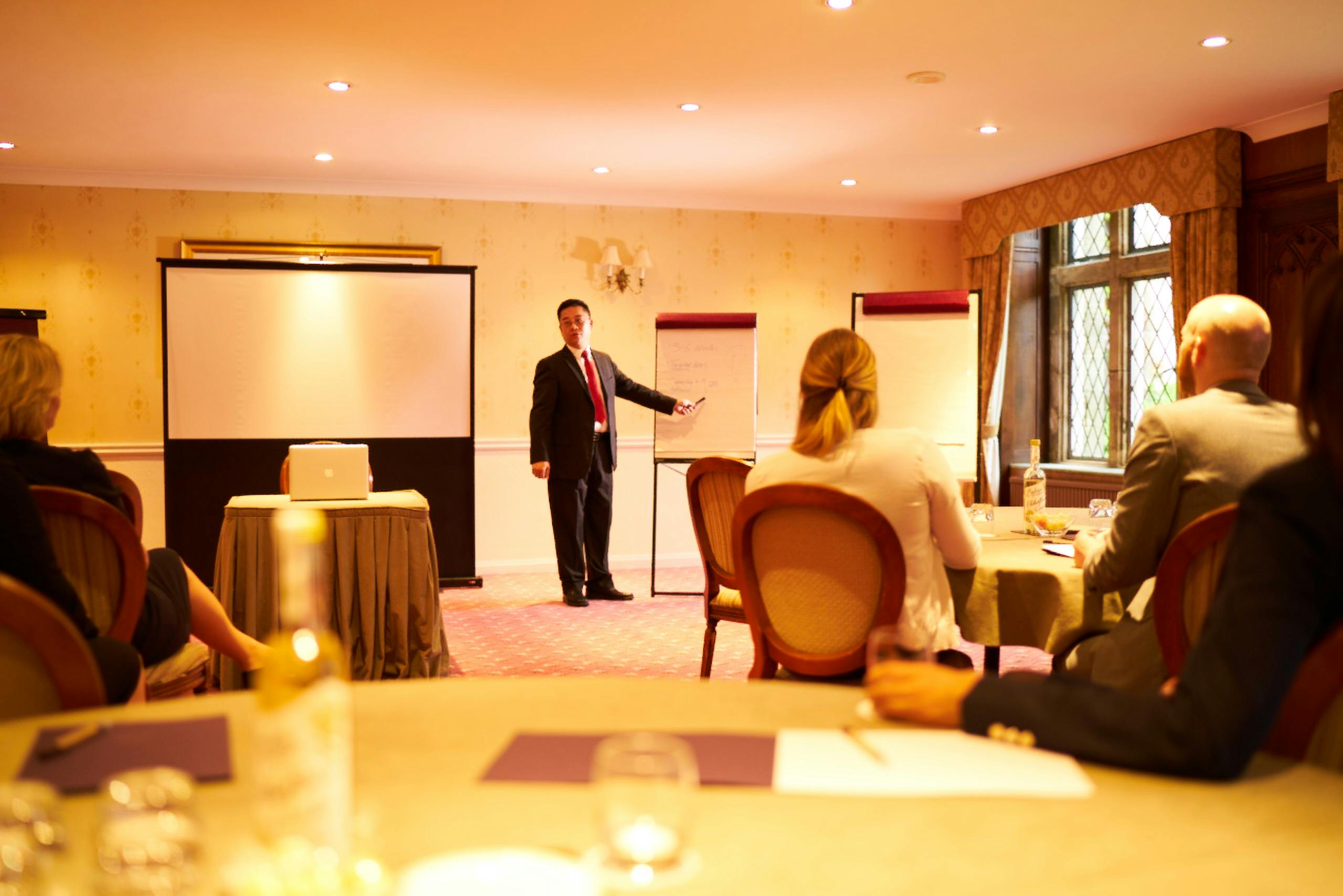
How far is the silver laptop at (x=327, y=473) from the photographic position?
4.15 meters

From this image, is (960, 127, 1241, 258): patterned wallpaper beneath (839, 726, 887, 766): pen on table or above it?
above

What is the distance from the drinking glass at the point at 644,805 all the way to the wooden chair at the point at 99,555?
6.70 ft

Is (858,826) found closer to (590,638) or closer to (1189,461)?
(1189,461)

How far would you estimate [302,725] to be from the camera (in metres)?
0.68

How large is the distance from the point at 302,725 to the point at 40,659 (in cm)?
78

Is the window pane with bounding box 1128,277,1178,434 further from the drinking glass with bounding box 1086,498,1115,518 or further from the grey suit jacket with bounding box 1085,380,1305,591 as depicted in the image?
the grey suit jacket with bounding box 1085,380,1305,591

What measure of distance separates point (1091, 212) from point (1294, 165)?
137 cm

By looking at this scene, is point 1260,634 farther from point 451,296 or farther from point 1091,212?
point 1091,212

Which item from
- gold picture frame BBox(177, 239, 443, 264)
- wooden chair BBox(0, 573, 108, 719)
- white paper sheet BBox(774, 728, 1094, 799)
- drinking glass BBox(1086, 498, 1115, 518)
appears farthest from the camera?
gold picture frame BBox(177, 239, 443, 264)

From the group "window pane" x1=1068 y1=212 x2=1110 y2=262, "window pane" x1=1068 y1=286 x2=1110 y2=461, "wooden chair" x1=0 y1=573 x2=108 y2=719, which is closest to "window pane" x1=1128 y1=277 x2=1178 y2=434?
"window pane" x1=1068 y1=286 x2=1110 y2=461

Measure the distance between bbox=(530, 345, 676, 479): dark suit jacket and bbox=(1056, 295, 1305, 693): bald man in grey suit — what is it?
417cm

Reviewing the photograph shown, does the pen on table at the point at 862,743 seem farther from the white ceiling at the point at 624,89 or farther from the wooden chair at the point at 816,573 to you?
the white ceiling at the point at 624,89

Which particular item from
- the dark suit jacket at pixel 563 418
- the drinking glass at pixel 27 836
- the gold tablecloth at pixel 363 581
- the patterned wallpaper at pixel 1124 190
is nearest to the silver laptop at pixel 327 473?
the gold tablecloth at pixel 363 581

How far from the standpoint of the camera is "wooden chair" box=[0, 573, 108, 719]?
127 centimetres
